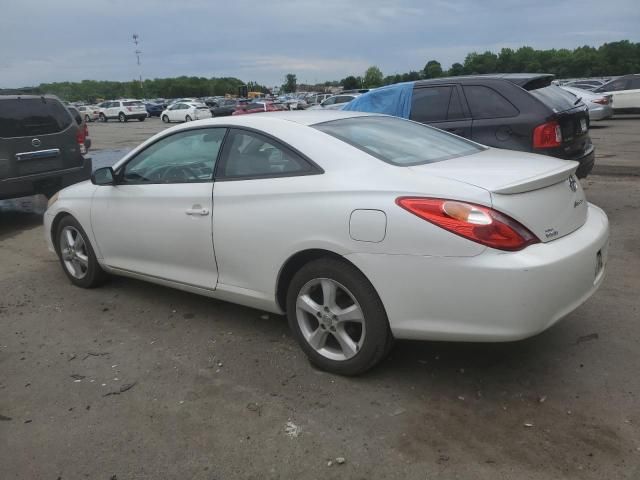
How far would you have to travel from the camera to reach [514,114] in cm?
616

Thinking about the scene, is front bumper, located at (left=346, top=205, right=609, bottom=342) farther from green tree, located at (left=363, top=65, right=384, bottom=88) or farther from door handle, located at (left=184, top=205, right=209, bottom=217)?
green tree, located at (left=363, top=65, right=384, bottom=88)

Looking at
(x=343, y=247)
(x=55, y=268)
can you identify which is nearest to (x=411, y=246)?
(x=343, y=247)

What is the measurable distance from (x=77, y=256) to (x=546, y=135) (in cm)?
468

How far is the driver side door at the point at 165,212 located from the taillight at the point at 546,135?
139 inches

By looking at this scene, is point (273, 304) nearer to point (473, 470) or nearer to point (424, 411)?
point (424, 411)

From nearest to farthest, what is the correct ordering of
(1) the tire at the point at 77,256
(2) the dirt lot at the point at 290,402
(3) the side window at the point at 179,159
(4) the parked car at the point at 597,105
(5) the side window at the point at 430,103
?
1. (2) the dirt lot at the point at 290,402
2. (3) the side window at the point at 179,159
3. (1) the tire at the point at 77,256
4. (5) the side window at the point at 430,103
5. (4) the parked car at the point at 597,105

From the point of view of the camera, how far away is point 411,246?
2889 mm

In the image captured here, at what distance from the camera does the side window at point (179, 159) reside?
4.02 metres

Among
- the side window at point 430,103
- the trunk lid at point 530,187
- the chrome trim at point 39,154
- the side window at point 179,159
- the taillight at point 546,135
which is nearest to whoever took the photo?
the trunk lid at point 530,187

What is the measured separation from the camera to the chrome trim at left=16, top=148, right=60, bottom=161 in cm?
763

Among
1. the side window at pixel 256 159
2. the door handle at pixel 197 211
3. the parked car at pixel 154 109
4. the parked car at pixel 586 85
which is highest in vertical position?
the side window at pixel 256 159

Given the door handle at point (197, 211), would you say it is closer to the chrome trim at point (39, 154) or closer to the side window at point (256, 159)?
the side window at point (256, 159)

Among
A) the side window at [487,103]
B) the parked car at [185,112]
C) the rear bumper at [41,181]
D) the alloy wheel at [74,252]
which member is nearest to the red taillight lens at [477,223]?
the alloy wheel at [74,252]

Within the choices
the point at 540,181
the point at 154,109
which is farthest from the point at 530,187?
the point at 154,109
